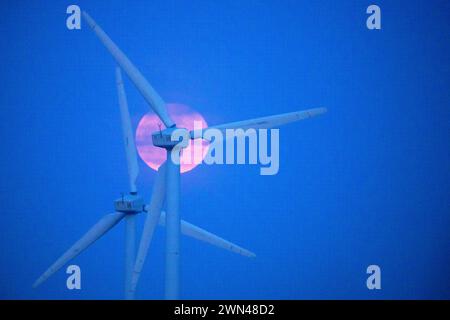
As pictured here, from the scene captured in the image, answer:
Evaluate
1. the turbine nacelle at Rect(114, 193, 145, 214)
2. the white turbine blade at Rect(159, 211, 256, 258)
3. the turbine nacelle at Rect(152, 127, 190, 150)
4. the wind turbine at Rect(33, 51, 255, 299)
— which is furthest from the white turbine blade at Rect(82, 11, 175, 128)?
the white turbine blade at Rect(159, 211, 256, 258)

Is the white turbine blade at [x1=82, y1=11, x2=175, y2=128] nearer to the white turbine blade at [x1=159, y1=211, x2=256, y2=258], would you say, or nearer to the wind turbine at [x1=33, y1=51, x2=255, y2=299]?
the wind turbine at [x1=33, y1=51, x2=255, y2=299]

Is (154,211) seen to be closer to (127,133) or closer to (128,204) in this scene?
(128,204)

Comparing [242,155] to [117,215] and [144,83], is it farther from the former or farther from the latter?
[117,215]

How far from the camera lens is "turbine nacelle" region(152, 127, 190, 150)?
13.6 m

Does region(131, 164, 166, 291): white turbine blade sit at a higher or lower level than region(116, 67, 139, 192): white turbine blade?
lower

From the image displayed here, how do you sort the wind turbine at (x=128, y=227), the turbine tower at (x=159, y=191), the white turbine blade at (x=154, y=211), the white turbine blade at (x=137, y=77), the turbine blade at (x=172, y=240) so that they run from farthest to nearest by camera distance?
the wind turbine at (x=128, y=227)
the white turbine blade at (x=154, y=211)
the white turbine blade at (x=137, y=77)
the turbine tower at (x=159, y=191)
the turbine blade at (x=172, y=240)

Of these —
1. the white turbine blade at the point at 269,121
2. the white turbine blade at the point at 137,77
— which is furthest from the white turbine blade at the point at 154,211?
the white turbine blade at the point at 269,121

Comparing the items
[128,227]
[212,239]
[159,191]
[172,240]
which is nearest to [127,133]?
[159,191]

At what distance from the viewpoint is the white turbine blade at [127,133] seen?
642 inches

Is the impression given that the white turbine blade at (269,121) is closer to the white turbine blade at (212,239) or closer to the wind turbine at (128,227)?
the wind turbine at (128,227)
